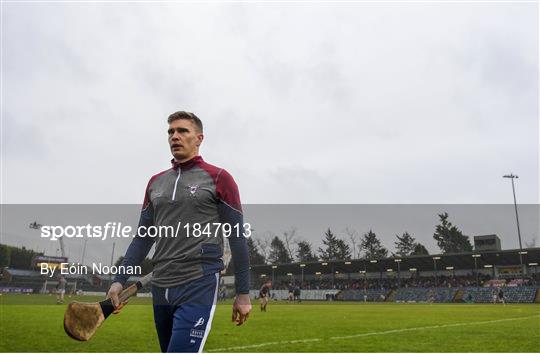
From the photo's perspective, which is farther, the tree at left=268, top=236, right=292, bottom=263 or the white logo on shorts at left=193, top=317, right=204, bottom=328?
the tree at left=268, top=236, right=292, bottom=263

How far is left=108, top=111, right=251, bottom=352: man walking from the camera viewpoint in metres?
3.67

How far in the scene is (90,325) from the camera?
3602 mm

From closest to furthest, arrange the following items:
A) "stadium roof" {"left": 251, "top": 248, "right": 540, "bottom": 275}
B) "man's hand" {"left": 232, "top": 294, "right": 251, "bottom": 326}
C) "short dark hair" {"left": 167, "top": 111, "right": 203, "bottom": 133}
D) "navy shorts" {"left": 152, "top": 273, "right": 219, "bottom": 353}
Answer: "navy shorts" {"left": 152, "top": 273, "right": 219, "bottom": 353}
"man's hand" {"left": 232, "top": 294, "right": 251, "bottom": 326}
"short dark hair" {"left": 167, "top": 111, "right": 203, "bottom": 133}
"stadium roof" {"left": 251, "top": 248, "right": 540, "bottom": 275}

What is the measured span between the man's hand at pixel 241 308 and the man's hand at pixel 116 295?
3.24 ft

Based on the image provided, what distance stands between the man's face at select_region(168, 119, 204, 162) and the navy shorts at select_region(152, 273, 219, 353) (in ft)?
3.48

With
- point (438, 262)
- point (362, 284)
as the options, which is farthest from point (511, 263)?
point (362, 284)

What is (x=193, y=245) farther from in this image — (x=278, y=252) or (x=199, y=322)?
(x=278, y=252)

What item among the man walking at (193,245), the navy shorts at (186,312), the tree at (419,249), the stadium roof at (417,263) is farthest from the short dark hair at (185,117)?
the tree at (419,249)

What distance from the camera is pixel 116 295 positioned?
12.6 feet

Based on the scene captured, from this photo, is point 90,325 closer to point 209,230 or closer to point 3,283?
point 209,230

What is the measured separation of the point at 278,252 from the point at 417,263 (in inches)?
2374

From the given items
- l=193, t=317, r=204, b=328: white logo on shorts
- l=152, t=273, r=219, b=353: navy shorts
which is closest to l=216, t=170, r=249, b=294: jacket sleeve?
l=152, t=273, r=219, b=353: navy shorts

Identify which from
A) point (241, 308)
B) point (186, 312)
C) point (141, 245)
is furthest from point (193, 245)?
point (141, 245)

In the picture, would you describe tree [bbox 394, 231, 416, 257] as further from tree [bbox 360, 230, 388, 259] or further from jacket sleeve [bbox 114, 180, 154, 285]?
jacket sleeve [bbox 114, 180, 154, 285]
